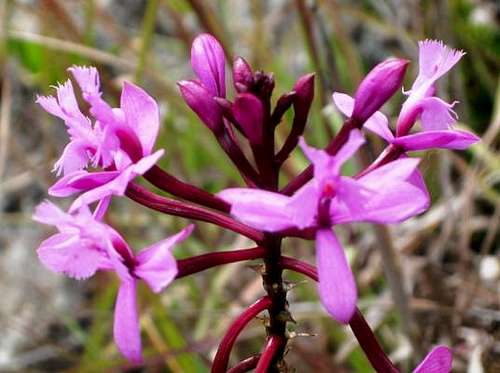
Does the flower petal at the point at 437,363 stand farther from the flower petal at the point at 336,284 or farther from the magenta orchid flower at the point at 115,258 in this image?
the magenta orchid flower at the point at 115,258

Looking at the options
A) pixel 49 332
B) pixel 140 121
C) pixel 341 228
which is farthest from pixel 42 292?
pixel 140 121

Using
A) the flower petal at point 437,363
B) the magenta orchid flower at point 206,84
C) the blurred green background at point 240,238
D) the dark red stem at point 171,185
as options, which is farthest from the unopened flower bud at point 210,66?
the blurred green background at point 240,238

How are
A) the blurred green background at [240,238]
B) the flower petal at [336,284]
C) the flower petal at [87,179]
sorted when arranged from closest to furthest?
the flower petal at [336,284] < the flower petal at [87,179] < the blurred green background at [240,238]

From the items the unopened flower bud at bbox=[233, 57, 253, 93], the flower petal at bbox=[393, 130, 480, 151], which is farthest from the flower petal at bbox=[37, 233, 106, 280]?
the flower petal at bbox=[393, 130, 480, 151]

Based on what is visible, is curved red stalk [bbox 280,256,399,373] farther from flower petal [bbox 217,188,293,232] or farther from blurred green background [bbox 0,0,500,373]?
blurred green background [bbox 0,0,500,373]

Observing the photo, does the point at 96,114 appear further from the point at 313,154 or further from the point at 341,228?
the point at 341,228

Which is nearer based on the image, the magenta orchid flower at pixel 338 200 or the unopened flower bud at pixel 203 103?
the magenta orchid flower at pixel 338 200
